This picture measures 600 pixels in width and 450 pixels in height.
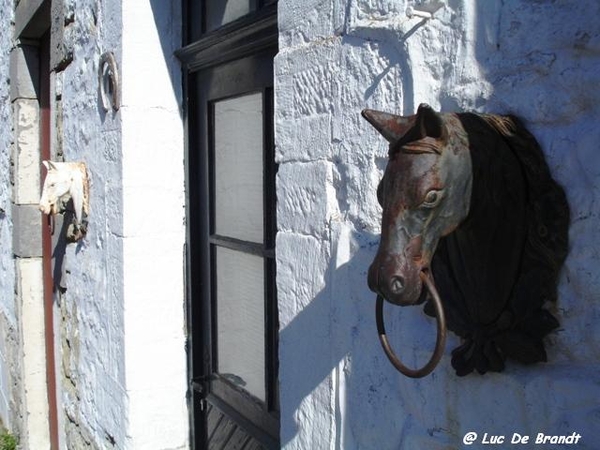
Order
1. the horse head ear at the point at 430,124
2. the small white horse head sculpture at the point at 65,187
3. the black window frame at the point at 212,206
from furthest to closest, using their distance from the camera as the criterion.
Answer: the small white horse head sculpture at the point at 65,187, the black window frame at the point at 212,206, the horse head ear at the point at 430,124

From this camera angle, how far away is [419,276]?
95cm

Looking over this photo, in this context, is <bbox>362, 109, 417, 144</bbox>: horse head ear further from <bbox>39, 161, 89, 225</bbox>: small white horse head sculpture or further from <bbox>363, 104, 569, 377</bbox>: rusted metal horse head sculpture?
<bbox>39, 161, 89, 225</bbox>: small white horse head sculpture

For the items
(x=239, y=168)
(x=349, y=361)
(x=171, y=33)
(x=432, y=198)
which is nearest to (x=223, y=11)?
(x=171, y=33)

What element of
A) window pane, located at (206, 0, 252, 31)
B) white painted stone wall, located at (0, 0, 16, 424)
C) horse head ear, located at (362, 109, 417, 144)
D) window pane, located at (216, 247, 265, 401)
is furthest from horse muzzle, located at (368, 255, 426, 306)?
white painted stone wall, located at (0, 0, 16, 424)

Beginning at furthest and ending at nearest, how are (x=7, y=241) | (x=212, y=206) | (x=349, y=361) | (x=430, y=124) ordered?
(x=7, y=241) < (x=212, y=206) < (x=349, y=361) < (x=430, y=124)

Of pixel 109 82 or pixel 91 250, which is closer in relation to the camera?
pixel 109 82

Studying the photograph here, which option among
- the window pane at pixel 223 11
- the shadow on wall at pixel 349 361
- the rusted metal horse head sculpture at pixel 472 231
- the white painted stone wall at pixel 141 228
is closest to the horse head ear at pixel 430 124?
the rusted metal horse head sculpture at pixel 472 231

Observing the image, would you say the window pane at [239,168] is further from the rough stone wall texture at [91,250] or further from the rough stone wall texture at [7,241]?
the rough stone wall texture at [7,241]

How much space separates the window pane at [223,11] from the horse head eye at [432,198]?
1610mm

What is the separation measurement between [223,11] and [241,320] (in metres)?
1.20

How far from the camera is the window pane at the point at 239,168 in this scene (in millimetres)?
2352

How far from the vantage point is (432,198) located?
0.95 meters

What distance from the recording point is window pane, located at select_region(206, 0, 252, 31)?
239 cm

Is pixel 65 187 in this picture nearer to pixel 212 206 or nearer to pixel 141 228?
pixel 141 228
